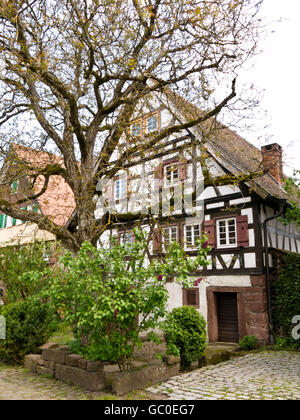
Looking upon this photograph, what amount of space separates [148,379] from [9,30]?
7566 millimetres

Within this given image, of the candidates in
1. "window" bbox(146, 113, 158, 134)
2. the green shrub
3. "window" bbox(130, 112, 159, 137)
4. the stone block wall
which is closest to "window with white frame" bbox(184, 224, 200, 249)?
"window" bbox(146, 113, 158, 134)

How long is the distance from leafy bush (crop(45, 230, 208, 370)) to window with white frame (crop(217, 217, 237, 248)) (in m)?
6.01

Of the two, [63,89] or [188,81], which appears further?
[188,81]

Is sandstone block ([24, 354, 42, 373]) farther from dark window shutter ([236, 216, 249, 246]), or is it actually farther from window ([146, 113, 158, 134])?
dark window shutter ([236, 216, 249, 246])

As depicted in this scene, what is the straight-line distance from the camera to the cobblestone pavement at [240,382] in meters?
5.68

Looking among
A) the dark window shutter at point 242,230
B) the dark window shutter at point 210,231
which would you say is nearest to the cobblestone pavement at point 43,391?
the dark window shutter at point 242,230

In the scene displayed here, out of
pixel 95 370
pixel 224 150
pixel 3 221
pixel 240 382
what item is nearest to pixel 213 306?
pixel 240 382

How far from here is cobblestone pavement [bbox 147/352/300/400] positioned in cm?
568

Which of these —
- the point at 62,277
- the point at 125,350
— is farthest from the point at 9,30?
the point at 125,350
